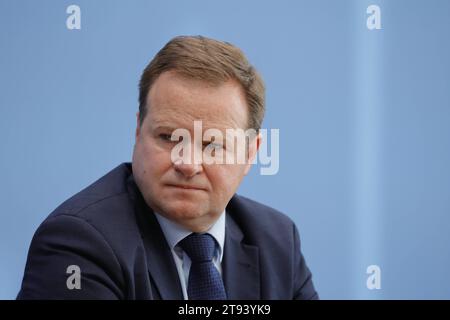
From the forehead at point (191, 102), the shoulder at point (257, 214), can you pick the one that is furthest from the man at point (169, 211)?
the shoulder at point (257, 214)

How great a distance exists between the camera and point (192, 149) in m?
1.30

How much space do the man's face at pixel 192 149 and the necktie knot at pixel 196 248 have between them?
0.02 metres

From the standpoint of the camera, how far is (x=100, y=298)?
1.20 m

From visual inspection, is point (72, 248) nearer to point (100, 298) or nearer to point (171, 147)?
point (100, 298)

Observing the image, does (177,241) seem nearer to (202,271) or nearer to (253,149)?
(202,271)

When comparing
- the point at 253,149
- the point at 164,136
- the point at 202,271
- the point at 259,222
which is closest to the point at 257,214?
the point at 259,222

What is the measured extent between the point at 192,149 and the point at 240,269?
13.9 inches

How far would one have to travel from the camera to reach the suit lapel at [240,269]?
4.66ft

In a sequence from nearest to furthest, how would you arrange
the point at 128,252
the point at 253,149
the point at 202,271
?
the point at 128,252 → the point at 202,271 → the point at 253,149

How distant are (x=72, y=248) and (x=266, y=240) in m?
0.55
